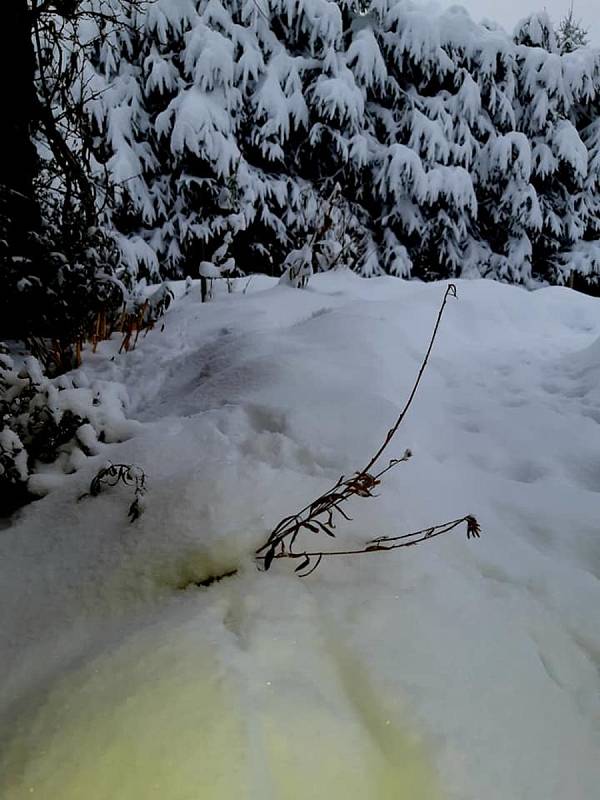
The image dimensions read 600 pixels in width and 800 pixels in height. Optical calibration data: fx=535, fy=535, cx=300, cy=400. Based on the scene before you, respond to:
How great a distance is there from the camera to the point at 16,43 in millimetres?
2215

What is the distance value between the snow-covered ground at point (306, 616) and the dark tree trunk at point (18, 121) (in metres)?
1.06

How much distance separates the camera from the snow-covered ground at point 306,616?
0.68 metres

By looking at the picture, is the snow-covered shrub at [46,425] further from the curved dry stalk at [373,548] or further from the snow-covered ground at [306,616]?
the curved dry stalk at [373,548]

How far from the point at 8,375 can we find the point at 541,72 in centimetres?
727

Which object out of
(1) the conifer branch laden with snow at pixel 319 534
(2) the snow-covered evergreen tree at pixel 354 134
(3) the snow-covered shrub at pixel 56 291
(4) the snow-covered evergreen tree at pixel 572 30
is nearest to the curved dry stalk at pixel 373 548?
(1) the conifer branch laden with snow at pixel 319 534

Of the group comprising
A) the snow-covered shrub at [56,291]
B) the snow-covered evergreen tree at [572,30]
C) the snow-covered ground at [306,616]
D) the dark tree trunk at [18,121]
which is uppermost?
the snow-covered evergreen tree at [572,30]

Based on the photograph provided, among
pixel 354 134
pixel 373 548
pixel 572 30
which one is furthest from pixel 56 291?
pixel 572 30

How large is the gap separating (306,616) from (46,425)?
100 cm

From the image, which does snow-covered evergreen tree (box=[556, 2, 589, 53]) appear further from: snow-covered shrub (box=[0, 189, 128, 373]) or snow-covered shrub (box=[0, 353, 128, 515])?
snow-covered shrub (box=[0, 353, 128, 515])

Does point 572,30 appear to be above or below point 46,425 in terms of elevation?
above

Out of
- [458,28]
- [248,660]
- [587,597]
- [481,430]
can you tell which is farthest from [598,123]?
[248,660]

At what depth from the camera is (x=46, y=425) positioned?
1.52 meters

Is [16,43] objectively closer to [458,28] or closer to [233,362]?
[233,362]

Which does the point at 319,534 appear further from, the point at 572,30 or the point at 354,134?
the point at 572,30
